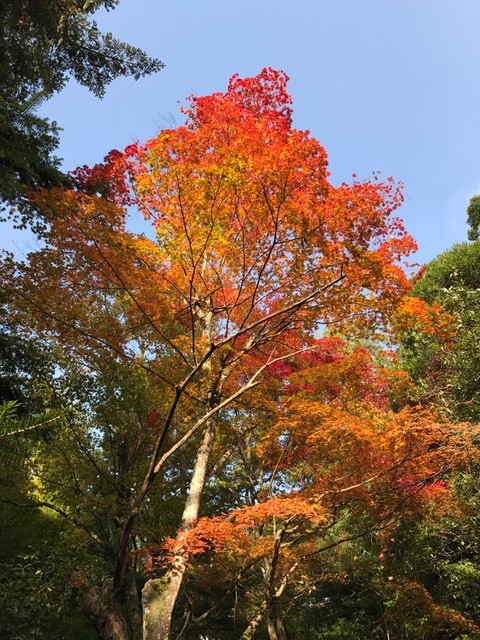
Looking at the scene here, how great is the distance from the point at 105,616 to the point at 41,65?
940 centimetres

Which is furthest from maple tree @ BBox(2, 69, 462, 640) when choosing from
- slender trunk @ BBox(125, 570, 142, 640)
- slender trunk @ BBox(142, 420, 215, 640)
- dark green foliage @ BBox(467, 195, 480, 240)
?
dark green foliage @ BBox(467, 195, 480, 240)

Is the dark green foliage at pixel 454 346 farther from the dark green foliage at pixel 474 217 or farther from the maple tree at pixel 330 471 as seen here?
the dark green foliage at pixel 474 217

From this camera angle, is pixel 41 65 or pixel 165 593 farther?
pixel 41 65

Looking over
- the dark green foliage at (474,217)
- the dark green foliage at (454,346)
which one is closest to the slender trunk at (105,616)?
the dark green foliage at (454,346)

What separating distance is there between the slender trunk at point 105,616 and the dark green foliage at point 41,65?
552 centimetres

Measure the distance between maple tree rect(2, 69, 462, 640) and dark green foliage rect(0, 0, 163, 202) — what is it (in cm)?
80

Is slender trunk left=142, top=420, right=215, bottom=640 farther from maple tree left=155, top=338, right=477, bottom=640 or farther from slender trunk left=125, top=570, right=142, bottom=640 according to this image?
slender trunk left=125, top=570, right=142, bottom=640

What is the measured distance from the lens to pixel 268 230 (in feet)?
24.8

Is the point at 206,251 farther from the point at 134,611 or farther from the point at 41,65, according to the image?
the point at 134,611

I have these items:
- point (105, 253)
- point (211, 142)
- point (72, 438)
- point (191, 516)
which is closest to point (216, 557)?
point (191, 516)

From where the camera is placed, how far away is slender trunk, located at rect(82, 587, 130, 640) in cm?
488

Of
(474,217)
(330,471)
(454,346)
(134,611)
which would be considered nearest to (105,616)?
(330,471)

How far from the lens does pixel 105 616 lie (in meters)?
5.01

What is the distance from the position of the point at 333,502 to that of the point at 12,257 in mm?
7740
